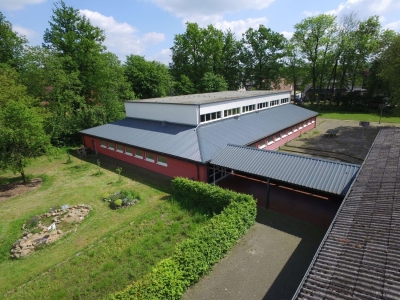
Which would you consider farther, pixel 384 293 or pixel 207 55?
pixel 207 55

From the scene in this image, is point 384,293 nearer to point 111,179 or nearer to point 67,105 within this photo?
point 111,179

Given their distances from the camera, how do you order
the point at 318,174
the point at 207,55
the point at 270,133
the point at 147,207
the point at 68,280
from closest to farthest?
the point at 68,280
the point at 318,174
the point at 147,207
the point at 270,133
the point at 207,55

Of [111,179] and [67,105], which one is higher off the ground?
[67,105]

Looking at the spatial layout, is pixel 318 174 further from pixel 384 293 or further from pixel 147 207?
pixel 147 207

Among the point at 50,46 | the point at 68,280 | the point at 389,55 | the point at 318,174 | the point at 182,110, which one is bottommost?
the point at 68,280

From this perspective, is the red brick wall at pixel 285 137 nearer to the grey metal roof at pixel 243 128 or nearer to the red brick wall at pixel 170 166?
the grey metal roof at pixel 243 128

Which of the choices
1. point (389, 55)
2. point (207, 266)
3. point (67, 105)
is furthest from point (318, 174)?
point (67, 105)

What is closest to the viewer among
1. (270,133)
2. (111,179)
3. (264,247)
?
(264,247)
